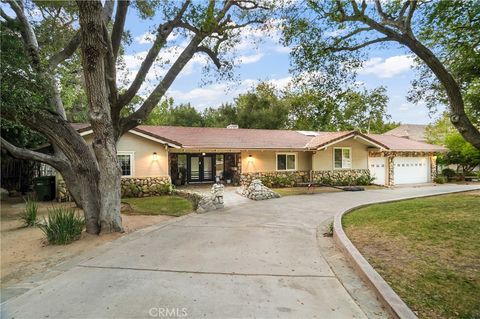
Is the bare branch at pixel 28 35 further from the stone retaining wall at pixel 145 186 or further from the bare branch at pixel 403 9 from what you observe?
the bare branch at pixel 403 9

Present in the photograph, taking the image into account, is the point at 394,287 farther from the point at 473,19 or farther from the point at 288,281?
the point at 473,19

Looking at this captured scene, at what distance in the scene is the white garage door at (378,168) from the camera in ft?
67.2

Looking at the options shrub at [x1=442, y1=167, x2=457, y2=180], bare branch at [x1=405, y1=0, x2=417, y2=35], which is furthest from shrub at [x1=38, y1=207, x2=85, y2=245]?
shrub at [x1=442, y1=167, x2=457, y2=180]

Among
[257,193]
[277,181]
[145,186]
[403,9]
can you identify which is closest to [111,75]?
[403,9]

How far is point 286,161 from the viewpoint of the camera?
63.5ft

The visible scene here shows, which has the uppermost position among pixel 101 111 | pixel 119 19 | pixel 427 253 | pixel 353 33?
pixel 119 19

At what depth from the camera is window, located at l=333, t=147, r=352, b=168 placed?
20.0m

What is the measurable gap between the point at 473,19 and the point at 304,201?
9.48 meters

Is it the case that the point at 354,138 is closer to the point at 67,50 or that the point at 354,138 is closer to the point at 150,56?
the point at 150,56

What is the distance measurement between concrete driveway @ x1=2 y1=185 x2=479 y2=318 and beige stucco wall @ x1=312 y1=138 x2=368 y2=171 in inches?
495

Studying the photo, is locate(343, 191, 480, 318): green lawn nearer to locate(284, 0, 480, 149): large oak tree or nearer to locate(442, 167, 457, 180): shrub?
locate(284, 0, 480, 149): large oak tree

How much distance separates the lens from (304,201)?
13102mm

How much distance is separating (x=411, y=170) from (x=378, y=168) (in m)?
3.01

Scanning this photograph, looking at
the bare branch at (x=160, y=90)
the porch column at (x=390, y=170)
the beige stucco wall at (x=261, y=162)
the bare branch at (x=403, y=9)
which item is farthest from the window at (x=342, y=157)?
the bare branch at (x=403, y=9)
